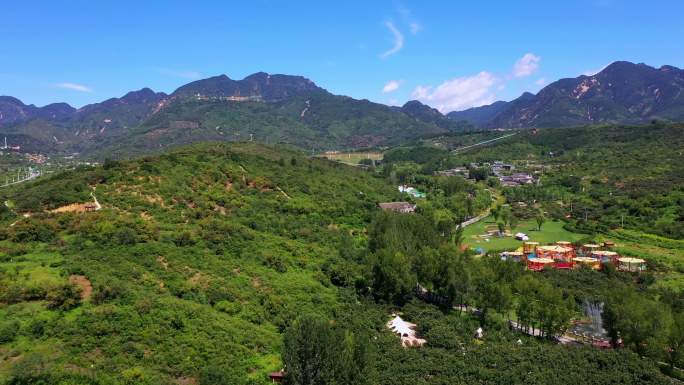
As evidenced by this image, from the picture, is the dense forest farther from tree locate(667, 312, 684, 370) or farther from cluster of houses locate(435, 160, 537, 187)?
cluster of houses locate(435, 160, 537, 187)

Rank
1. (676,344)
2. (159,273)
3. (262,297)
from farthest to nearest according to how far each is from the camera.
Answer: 1. (262,297)
2. (159,273)
3. (676,344)

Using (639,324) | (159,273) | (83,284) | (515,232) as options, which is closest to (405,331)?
(639,324)

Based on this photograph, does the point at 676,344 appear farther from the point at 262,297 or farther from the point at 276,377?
the point at 262,297

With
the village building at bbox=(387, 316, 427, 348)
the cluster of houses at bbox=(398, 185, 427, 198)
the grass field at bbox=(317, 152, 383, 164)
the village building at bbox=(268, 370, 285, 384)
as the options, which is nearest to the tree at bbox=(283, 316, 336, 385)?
the village building at bbox=(268, 370, 285, 384)

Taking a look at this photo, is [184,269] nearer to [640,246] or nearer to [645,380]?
[645,380]

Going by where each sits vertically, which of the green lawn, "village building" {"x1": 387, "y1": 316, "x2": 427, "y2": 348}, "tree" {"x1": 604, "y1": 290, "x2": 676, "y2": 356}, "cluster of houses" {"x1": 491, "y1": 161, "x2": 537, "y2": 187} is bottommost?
the green lawn

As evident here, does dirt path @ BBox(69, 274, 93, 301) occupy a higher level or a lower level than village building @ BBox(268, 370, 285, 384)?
higher
